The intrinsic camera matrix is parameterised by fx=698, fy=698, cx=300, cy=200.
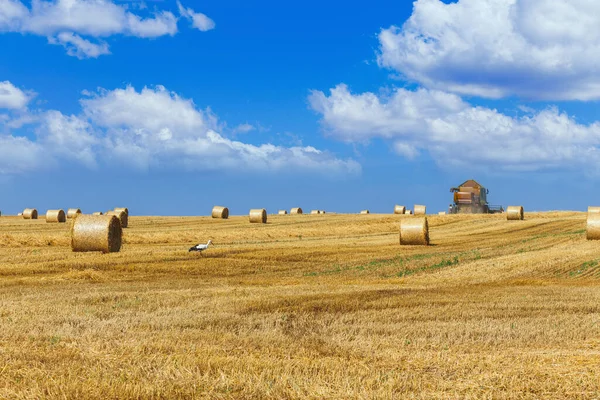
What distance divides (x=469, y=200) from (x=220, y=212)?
2662cm

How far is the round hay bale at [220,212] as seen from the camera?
189 ft

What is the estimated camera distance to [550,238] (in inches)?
1416

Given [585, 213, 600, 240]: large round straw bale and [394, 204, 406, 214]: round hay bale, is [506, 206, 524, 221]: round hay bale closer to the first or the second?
[394, 204, 406, 214]: round hay bale

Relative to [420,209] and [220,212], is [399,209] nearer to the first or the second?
[420,209]

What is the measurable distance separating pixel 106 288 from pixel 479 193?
5849cm

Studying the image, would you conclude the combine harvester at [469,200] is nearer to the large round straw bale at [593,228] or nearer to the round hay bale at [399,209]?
the round hay bale at [399,209]

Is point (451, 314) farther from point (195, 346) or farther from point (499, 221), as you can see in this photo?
point (499, 221)

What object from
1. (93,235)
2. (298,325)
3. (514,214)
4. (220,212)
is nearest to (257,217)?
(220,212)

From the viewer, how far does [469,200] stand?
70.0 metres

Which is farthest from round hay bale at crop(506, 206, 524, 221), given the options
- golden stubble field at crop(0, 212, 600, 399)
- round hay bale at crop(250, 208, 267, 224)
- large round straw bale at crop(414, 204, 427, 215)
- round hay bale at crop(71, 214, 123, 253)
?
round hay bale at crop(71, 214, 123, 253)

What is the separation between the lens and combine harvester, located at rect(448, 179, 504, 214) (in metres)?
70.0

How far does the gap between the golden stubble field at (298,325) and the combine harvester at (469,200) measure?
4221 cm

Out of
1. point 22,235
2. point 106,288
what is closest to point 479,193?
point 22,235

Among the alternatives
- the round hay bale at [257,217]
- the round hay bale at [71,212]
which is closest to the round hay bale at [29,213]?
the round hay bale at [71,212]
